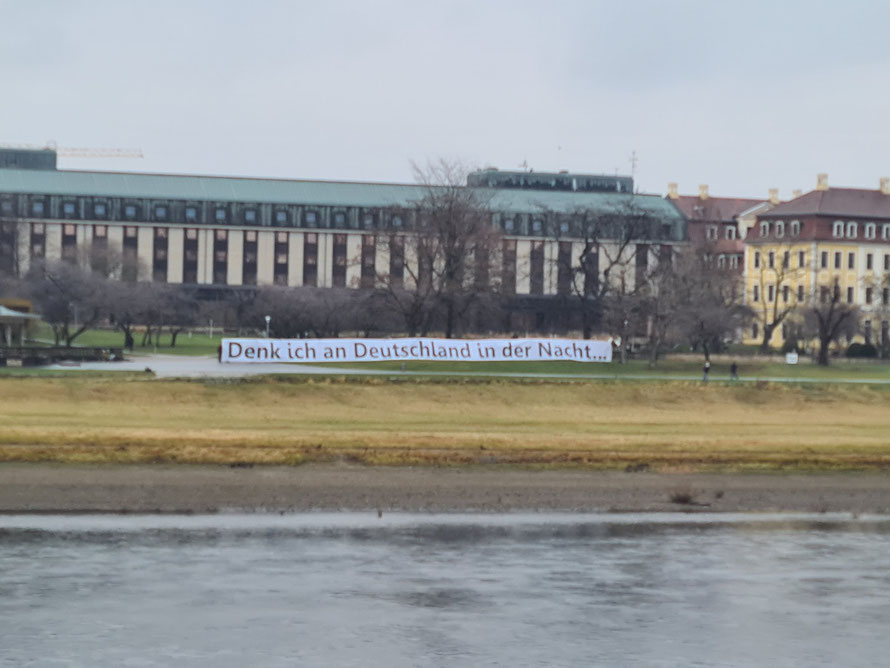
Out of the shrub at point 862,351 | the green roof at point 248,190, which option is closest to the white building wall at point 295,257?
the green roof at point 248,190

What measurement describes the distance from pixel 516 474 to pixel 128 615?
54.2 ft

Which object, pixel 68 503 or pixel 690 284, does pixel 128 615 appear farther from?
pixel 690 284

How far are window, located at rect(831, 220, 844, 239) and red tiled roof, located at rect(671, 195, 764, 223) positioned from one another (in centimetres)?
2398

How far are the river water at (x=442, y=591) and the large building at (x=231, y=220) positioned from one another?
13252 centimetres

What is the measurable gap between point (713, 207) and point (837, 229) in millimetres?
27303

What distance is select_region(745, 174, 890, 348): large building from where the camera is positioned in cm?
15400

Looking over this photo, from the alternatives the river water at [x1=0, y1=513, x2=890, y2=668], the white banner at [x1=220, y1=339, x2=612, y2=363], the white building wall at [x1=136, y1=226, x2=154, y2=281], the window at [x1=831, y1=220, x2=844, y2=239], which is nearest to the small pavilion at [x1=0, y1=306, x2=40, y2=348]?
the white banner at [x1=220, y1=339, x2=612, y2=363]

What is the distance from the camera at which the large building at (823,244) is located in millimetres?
154000

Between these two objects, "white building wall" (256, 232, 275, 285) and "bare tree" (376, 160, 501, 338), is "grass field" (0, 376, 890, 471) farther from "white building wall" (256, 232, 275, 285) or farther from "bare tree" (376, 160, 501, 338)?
"white building wall" (256, 232, 275, 285)

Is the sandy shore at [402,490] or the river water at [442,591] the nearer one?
the river water at [442,591]

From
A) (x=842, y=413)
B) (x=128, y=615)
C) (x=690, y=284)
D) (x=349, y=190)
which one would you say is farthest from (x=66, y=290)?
(x=128, y=615)

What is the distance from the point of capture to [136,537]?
29594 mm

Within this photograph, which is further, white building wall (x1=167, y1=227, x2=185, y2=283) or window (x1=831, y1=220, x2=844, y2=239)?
white building wall (x1=167, y1=227, x2=185, y2=283)

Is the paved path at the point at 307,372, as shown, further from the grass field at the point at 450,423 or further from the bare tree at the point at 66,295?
the bare tree at the point at 66,295
